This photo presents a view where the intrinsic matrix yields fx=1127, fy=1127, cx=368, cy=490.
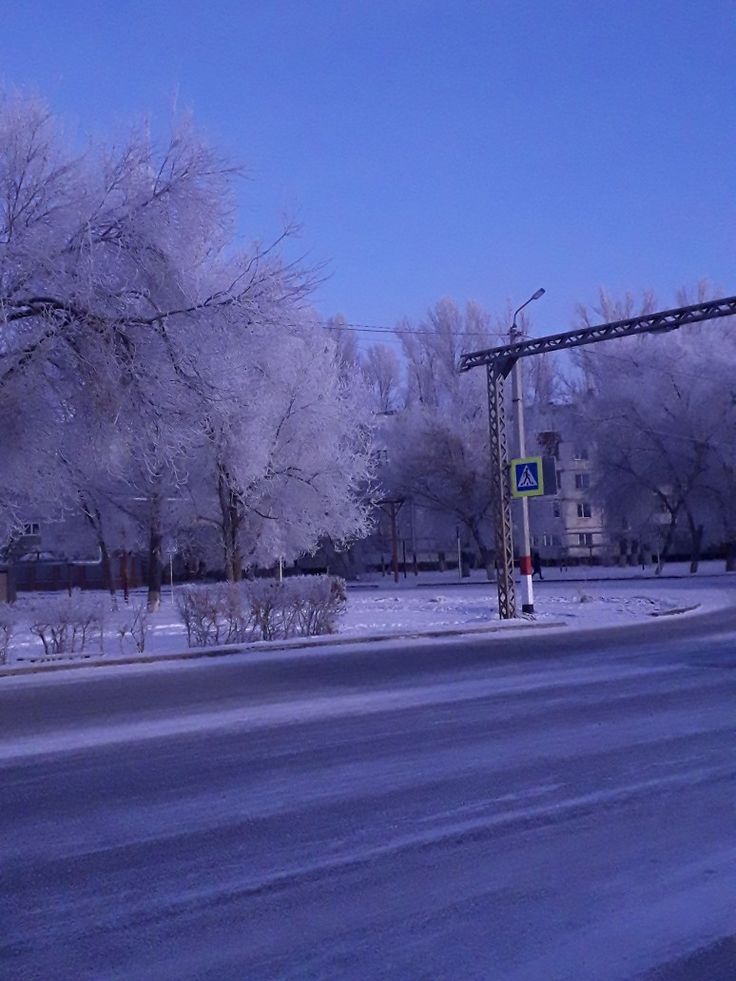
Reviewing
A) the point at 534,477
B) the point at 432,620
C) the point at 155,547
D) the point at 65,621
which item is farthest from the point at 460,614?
the point at 65,621

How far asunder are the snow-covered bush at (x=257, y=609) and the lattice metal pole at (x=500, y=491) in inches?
239

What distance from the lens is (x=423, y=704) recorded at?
13266 mm

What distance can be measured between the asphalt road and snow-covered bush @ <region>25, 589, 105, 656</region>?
589 cm

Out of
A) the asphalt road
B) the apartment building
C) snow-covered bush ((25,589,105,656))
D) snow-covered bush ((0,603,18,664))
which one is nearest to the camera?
the asphalt road

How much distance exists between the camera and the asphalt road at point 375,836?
516 cm

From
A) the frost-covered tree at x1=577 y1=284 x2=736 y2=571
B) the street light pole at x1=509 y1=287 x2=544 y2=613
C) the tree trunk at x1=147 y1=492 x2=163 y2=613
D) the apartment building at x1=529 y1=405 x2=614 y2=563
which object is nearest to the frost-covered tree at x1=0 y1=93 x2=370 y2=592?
the street light pole at x1=509 y1=287 x2=544 y2=613

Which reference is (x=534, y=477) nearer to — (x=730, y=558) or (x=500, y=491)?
(x=500, y=491)

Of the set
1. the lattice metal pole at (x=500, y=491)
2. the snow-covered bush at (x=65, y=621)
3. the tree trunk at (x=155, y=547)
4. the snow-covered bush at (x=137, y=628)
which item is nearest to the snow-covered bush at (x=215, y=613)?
the snow-covered bush at (x=137, y=628)

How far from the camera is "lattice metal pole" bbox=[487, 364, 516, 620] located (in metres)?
27.9

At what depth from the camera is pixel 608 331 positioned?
1009 inches

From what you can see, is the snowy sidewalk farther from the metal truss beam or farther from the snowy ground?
the metal truss beam

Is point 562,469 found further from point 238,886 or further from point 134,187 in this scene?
point 238,886

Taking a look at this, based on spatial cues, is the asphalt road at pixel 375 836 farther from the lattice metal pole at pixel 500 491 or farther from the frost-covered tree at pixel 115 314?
the lattice metal pole at pixel 500 491

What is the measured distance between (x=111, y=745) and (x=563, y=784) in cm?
470
